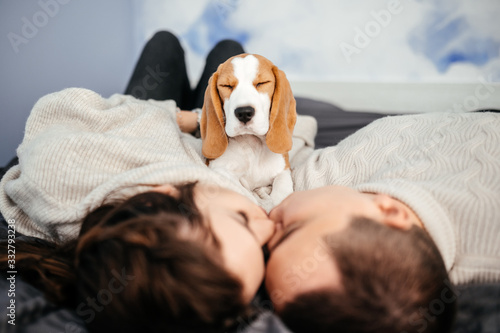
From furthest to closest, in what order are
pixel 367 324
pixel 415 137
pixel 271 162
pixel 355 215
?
pixel 271 162, pixel 415 137, pixel 355 215, pixel 367 324

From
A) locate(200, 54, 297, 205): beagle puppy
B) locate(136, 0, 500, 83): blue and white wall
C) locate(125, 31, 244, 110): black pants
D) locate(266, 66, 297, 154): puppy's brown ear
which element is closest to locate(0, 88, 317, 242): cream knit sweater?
locate(200, 54, 297, 205): beagle puppy

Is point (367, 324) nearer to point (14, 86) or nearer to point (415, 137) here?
point (415, 137)

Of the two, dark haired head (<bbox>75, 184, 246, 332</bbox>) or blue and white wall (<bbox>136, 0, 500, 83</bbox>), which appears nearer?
dark haired head (<bbox>75, 184, 246, 332</bbox>)

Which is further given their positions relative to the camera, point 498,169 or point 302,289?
point 498,169

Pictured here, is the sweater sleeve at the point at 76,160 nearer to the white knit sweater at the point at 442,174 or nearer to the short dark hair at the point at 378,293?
the short dark hair at the point at 378,293

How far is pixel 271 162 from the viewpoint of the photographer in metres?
1.38

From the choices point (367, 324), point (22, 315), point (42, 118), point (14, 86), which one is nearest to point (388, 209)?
point (367, 324)

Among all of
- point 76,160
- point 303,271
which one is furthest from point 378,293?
point 76,160

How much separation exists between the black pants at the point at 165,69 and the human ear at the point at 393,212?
164cm

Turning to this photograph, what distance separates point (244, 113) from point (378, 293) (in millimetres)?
812

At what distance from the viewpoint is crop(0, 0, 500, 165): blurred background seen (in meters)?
2.10

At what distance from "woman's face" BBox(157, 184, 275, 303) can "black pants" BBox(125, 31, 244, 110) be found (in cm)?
145

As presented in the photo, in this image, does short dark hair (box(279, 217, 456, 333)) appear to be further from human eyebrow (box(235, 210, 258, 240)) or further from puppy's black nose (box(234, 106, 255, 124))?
puppy's black nose (box(234, 106, 255, 124))

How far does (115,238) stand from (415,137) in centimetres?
114
